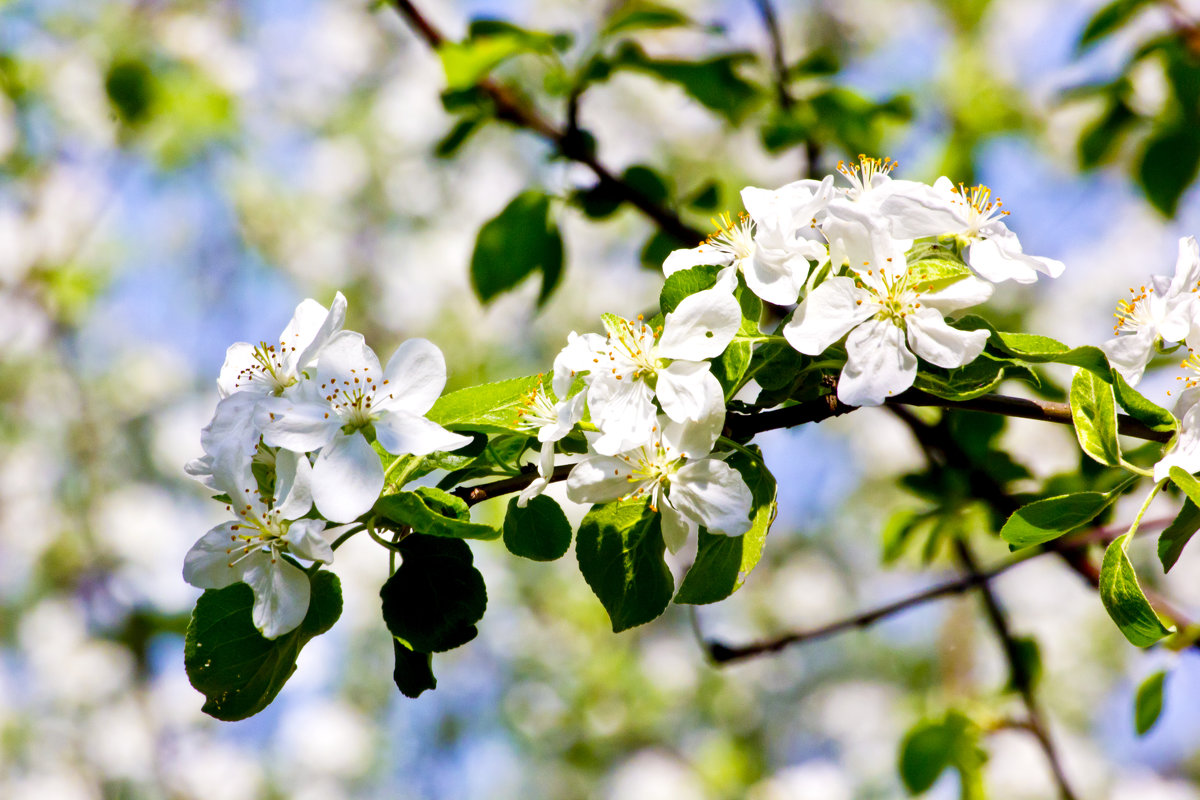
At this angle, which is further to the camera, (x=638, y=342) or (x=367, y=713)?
(x=367, y=713)

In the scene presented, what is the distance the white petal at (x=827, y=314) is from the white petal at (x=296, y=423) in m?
0.33

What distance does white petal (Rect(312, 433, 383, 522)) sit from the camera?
63 cm

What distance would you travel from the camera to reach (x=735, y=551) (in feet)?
2.29

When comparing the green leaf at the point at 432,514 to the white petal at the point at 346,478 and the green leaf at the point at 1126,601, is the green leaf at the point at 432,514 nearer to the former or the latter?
the white petal at the point at 346,478

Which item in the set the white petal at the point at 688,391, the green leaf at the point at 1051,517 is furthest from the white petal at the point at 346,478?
the green leaf at the point at 1051,517

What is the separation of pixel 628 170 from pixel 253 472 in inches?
39.7

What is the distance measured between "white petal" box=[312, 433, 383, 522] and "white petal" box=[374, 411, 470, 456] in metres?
0.02

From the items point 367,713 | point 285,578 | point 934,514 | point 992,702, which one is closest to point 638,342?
point 285,578

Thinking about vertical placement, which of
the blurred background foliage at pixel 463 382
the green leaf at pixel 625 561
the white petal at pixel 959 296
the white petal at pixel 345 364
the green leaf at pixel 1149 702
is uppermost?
the white petal at pixel 959 296

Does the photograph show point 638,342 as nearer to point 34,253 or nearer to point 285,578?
point 285,578

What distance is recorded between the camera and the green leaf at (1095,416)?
666mm

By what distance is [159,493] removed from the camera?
5824 millimetres

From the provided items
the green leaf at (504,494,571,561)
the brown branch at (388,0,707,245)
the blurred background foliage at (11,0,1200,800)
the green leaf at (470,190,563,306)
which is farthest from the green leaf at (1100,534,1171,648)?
the blurred background foliage at (11,0,1200,800)

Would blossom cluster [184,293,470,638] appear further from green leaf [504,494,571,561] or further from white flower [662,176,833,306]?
white flower [662,176,833,306]
